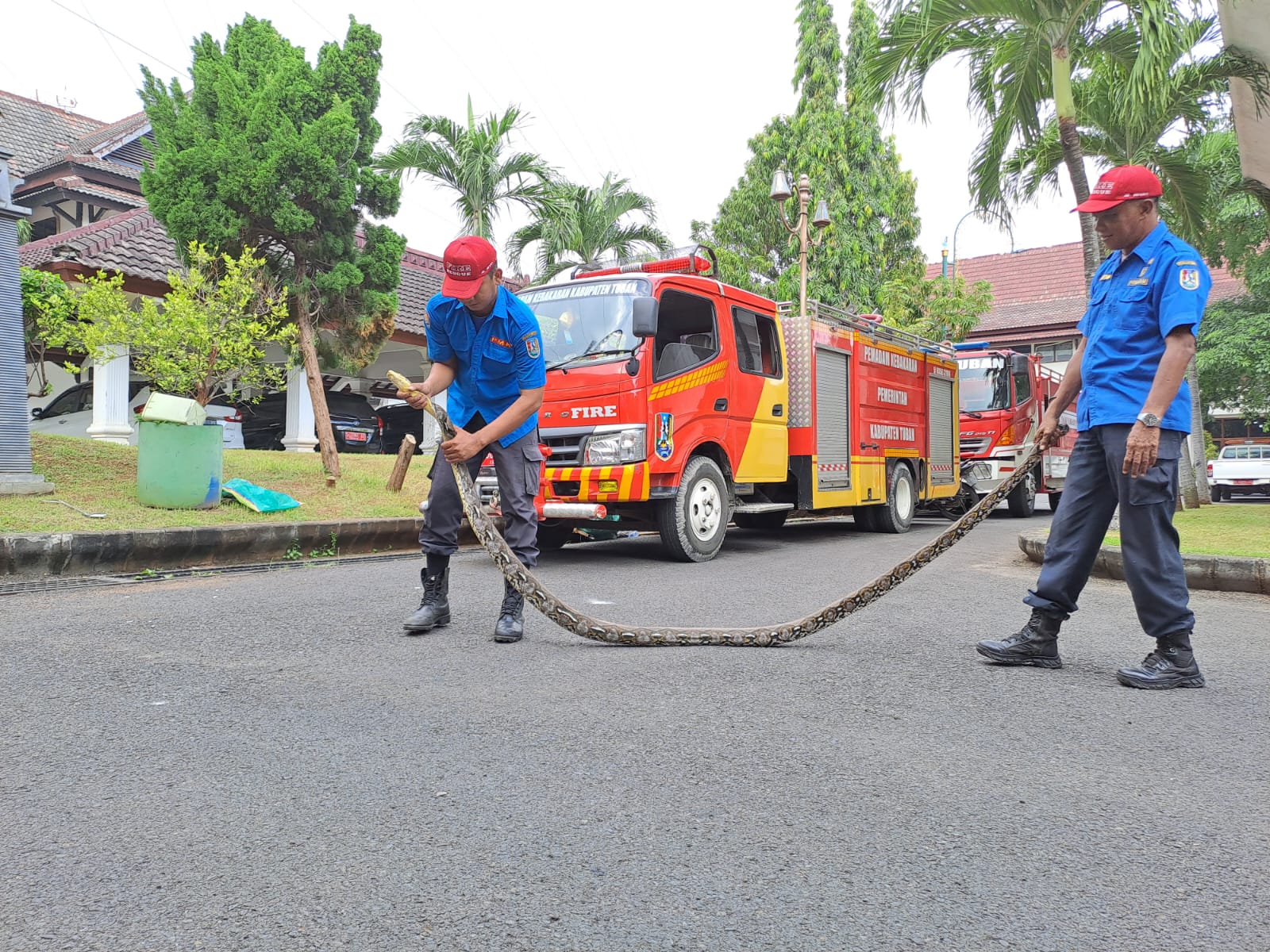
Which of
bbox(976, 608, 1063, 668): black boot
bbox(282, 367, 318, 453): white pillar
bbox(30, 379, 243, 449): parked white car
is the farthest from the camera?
bbox(282, 367, 318, 453): white pillar

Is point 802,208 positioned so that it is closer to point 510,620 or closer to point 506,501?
point 506,501

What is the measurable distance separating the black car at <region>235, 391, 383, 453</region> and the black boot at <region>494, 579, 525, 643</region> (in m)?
12.9

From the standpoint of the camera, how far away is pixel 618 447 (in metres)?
7.43

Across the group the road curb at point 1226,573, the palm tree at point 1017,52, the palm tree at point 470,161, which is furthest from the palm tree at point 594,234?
the road curb at point 1226,573

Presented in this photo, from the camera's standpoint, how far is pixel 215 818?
2289 millimetres

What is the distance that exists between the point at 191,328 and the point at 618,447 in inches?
170

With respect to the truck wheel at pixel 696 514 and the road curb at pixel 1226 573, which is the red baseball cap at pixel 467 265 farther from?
the road curb at pixel 1226 573

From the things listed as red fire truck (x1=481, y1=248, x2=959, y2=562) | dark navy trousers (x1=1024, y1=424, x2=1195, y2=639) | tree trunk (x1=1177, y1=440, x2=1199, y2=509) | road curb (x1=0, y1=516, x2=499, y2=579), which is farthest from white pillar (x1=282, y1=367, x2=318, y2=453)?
dark navy trousers (x1=1024, y1=424, x2=1195, y2=639)

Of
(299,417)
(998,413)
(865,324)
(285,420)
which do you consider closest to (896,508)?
(865,324)

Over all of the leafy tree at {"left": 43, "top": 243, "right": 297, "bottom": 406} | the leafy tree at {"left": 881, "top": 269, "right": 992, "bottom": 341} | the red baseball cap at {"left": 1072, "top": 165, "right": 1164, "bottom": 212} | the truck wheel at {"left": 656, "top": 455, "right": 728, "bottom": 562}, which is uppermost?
the leafy tree at {"left": 881, "top": 269, "right": 992, "bottom": 341}

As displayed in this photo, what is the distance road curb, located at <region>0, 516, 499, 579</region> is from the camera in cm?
649

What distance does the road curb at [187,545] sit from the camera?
21.3ft

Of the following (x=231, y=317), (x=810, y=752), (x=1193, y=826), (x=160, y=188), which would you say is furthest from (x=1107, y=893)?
(x=160, y=188)

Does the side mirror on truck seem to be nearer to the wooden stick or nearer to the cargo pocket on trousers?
the cargo pocket on trousers
